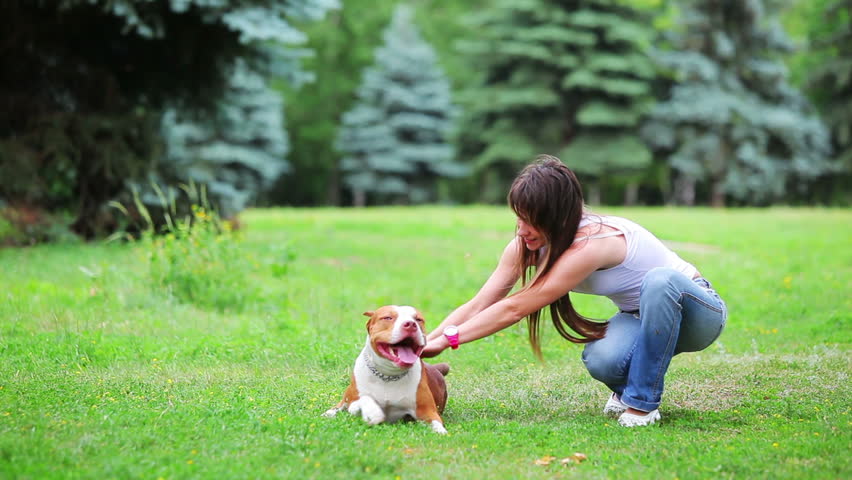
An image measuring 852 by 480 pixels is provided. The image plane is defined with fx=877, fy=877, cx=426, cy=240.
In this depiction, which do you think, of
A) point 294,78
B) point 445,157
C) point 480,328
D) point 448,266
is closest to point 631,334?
point 480,328

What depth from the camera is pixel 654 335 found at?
4684 mm

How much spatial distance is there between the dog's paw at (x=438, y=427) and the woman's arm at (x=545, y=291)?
1.15 feet

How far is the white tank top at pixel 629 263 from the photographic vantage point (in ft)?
15.6

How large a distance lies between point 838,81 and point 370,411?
95.5ft

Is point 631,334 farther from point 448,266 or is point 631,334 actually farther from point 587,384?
point 448,266

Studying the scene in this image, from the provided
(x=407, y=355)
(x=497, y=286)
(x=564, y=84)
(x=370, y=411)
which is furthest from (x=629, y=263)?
(x=564, y=84)

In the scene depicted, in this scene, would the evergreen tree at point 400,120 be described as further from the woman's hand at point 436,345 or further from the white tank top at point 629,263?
the woman's hand at point 436,345

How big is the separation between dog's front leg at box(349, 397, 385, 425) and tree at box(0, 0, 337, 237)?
802cm

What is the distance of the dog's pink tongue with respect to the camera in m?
4.35

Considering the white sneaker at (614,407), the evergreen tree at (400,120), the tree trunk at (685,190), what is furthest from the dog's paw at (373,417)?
the evergreen tree at (400,120)

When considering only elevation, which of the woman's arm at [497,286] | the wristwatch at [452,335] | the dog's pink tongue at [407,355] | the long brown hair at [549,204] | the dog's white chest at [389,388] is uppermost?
the long brown hair at [549,204]

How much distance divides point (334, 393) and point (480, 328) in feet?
4.08

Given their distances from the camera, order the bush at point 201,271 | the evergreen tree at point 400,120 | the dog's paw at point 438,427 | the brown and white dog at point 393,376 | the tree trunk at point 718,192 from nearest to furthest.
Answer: the brown and white dog at point 393,376 → the dog's paw at point 438,427 → the bush at point 201,271 → the tree trunk at point 718,192 → the evergreen tree at point 400,120

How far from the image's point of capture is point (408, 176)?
34594 mm
